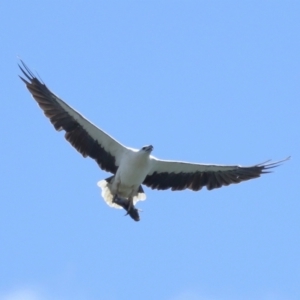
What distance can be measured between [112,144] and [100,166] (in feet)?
1.77

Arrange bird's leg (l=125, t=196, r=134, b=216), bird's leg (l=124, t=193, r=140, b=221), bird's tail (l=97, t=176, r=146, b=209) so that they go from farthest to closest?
bird's tail (l=97, t=176, r=146, b=209), bird's leg (l=125, t=196, r=134, b=216), bird's leg (l=124, t=193, r=140, b=221)

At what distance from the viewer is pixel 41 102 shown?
69.8 feet

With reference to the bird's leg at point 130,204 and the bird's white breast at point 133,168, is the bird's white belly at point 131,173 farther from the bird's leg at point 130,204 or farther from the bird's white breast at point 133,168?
the bird's leg at point 130,204

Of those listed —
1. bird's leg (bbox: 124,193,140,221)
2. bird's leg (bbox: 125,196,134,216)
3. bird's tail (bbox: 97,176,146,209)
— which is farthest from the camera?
bird's tail (bbox: 97,176,146,209)

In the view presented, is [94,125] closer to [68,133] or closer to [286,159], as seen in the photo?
[68,133]

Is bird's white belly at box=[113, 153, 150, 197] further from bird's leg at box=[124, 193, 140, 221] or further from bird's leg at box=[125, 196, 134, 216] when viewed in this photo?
bird's leg at box=[124, 193, 140, 221]

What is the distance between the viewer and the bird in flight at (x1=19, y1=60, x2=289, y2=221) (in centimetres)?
2106

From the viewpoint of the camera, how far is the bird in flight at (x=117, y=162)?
21062 mm

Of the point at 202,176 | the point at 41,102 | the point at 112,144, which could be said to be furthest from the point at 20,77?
the point at 202,176

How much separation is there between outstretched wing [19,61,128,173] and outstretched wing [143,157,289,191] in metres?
0.82

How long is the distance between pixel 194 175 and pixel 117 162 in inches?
63.5

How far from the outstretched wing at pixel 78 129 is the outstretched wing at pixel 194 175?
32.1 inches

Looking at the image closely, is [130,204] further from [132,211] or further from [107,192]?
[107,192]

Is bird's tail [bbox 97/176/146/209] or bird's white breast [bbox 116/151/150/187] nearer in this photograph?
bird's white breast [bbox 116/151/150/187]
